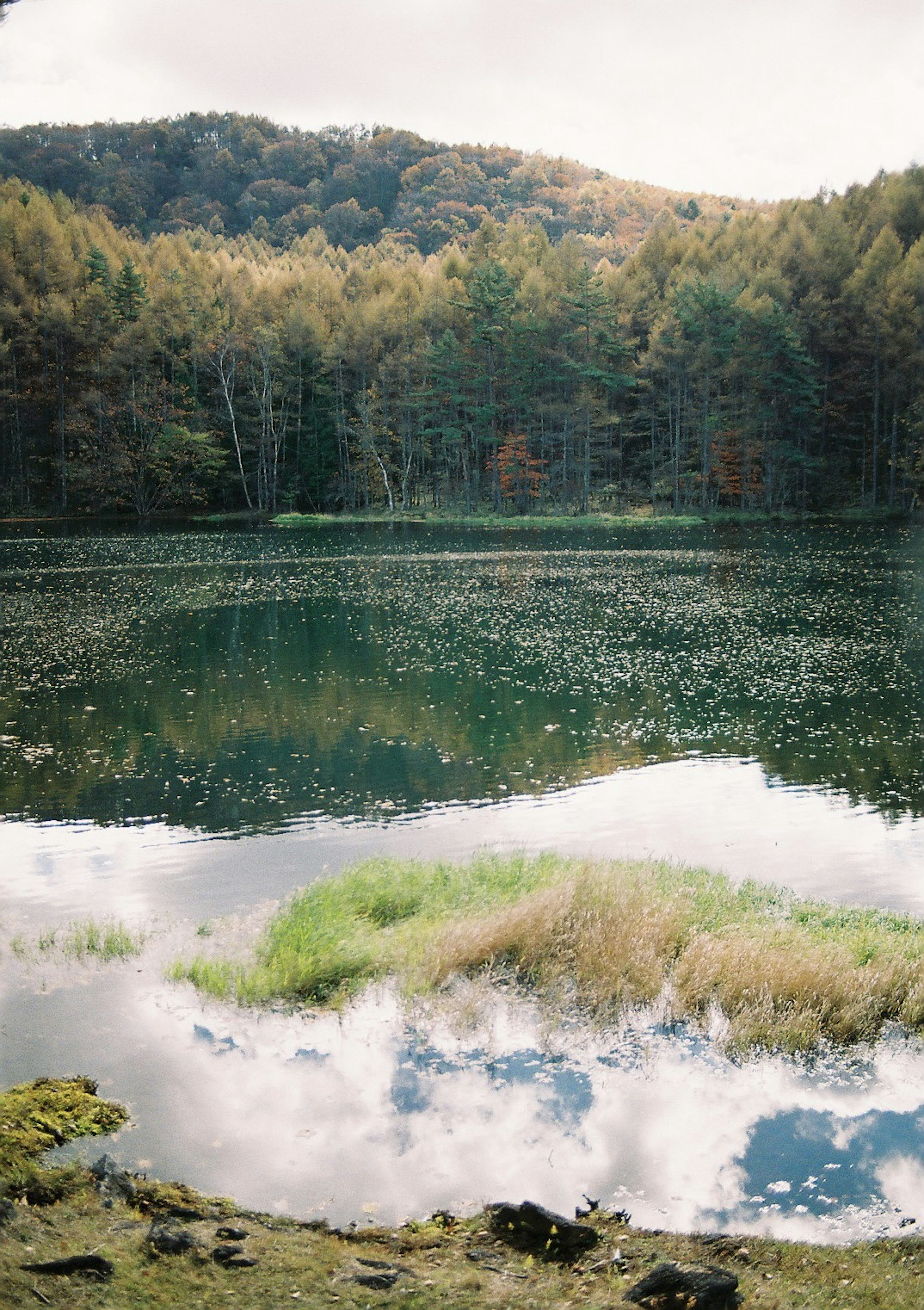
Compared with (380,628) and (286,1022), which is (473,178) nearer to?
(380,628)

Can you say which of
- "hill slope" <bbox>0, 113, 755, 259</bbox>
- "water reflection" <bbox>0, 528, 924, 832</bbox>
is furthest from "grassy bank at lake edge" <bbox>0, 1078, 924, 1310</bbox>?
"hill slope" <bbox>0, 113, 755, 259</bbox>

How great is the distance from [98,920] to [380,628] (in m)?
18.7

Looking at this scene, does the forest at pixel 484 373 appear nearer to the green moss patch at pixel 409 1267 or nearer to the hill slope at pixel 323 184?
the hill slope at pixel 323 184

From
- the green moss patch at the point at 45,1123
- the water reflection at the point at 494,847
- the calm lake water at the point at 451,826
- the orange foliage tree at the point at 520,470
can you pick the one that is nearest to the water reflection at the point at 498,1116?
the calm lake water at the point at 451,826

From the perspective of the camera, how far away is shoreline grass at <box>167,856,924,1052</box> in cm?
728

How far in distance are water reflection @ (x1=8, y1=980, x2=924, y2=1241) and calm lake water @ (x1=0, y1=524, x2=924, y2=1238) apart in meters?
0.02

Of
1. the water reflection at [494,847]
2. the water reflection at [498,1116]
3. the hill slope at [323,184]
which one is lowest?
the water reflection at [494,847]

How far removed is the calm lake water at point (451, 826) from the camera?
571 cm

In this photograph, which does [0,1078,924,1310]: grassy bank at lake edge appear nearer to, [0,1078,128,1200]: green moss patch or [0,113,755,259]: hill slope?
[0,1078,128,1200]: green moss patch

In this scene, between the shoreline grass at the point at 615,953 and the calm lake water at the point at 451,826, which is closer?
the calm lake water at the point at 451,826

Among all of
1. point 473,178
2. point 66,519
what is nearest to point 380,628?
point 66,519

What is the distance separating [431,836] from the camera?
12.2 m

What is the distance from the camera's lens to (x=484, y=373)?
78750 mm

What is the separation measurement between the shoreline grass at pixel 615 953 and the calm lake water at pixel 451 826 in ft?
1.19
